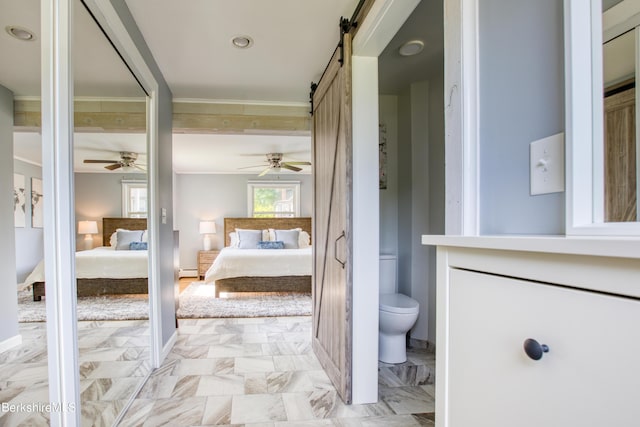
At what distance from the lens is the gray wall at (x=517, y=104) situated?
65cm

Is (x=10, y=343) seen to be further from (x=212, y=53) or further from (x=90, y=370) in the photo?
(x=212, y=53)

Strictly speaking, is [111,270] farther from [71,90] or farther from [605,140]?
[605,140]

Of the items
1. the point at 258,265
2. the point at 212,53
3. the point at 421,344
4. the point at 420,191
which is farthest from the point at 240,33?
the point at 258,265

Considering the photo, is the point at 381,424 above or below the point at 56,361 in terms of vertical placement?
below

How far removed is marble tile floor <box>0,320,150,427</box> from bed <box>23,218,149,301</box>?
17 cm

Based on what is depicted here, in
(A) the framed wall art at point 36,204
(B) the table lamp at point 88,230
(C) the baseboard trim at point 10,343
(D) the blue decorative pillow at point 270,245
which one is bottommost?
(D) the blue decorative pillow at point 270,245

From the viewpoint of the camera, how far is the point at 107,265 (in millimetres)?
2104

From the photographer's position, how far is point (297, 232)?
269 inches

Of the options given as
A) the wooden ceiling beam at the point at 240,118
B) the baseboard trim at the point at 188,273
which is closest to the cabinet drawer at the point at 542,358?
the wooden ceiling beam at the point at 240,118

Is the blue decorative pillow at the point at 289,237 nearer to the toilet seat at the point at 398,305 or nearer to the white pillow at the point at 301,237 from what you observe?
the white pillow at the point at 301,237

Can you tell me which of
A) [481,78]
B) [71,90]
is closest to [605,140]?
[481,78]

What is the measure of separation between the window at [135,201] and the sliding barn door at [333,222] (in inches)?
54.2

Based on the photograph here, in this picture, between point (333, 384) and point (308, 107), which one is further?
point (308, 107)

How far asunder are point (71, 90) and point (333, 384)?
2.22 m
